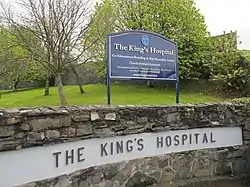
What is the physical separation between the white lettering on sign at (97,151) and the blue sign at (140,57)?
131 centimetres

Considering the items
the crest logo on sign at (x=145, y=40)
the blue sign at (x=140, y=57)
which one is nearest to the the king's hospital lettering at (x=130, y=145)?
the blue sign at (x=140, y=57)

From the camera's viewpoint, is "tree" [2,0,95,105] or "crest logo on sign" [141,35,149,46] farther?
"tree" [2,0,95,105]

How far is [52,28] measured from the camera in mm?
15688

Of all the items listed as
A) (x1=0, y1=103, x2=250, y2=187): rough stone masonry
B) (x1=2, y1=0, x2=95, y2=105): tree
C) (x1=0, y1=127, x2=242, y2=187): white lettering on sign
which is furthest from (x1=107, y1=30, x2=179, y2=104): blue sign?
(x1=2, y1=0, x2=95, y2=105): tree

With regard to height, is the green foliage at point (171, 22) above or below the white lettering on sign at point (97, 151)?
above

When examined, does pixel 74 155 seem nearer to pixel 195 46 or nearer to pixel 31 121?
pixel 31 121

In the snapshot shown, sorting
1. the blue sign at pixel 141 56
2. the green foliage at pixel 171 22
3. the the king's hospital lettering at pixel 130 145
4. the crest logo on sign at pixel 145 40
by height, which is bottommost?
the the king's hospital lettering at pixel 130 145

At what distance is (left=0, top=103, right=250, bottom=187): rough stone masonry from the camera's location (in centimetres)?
421

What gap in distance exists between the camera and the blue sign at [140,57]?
637cm

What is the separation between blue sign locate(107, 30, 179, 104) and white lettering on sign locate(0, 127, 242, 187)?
1309 mm

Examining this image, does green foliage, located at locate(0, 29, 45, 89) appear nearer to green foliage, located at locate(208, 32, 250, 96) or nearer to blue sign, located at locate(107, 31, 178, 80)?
green foliage, located at locate(208, 32, 250, 96)

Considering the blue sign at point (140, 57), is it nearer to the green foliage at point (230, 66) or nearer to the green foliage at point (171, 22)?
the green foliage at point (230, 66)

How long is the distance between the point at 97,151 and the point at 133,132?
693 millimetres

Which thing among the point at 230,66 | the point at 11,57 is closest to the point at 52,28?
the point at 11,57
